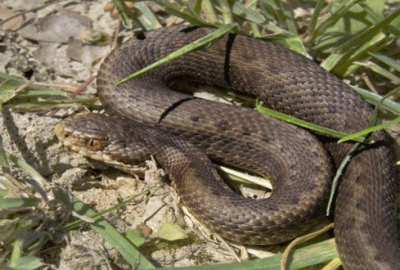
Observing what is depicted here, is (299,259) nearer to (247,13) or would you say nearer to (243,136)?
(243,136)

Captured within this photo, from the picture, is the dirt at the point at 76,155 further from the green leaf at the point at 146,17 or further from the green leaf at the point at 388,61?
the green leaf at the point at 388,61

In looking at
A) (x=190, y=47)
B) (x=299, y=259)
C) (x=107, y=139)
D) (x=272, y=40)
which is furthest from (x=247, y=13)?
(x=299, y=259)

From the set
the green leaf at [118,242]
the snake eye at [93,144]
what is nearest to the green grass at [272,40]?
the green leaf at [118,242]

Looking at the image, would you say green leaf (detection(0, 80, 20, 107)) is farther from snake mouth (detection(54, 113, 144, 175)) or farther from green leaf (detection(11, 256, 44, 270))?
green leaf (detection(11, 256, 44, 270))

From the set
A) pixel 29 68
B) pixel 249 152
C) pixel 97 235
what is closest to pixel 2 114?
pixel 29 68

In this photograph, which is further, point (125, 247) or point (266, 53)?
point (266, 53)

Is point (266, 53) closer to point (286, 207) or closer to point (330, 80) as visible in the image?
point (330, 80)
